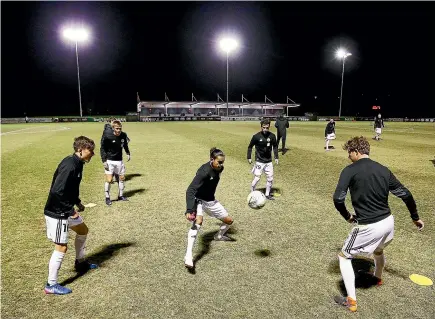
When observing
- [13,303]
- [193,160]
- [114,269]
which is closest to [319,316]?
[114,269]

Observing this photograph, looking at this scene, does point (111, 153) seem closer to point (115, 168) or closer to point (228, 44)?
point (115, 168)

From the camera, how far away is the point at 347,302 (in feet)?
14.3

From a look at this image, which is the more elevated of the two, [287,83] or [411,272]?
[287,83]

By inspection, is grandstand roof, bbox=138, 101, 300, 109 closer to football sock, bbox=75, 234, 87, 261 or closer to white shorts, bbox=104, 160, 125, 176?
white shorts, bbox=104, 160, 125, 176

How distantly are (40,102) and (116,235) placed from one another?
98.5 metres

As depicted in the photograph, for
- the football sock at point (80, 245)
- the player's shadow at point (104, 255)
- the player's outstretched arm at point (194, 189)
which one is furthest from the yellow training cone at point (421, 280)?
the football sock at point (80, 245)

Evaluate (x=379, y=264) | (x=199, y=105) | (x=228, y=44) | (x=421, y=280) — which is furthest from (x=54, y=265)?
(x=199, y=105)

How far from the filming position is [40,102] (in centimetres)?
8869

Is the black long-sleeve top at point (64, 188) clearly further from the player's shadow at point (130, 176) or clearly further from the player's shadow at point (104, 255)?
the player's shadow at point (130, 176)

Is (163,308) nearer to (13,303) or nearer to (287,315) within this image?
(287,315)

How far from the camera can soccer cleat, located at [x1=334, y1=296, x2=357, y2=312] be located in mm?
4285

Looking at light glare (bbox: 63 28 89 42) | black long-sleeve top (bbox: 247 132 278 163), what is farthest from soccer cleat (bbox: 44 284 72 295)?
light glare (bbox: 63 28 89 42)

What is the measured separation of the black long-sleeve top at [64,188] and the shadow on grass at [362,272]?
474 centimetres

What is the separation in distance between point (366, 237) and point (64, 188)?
4.58 meters
